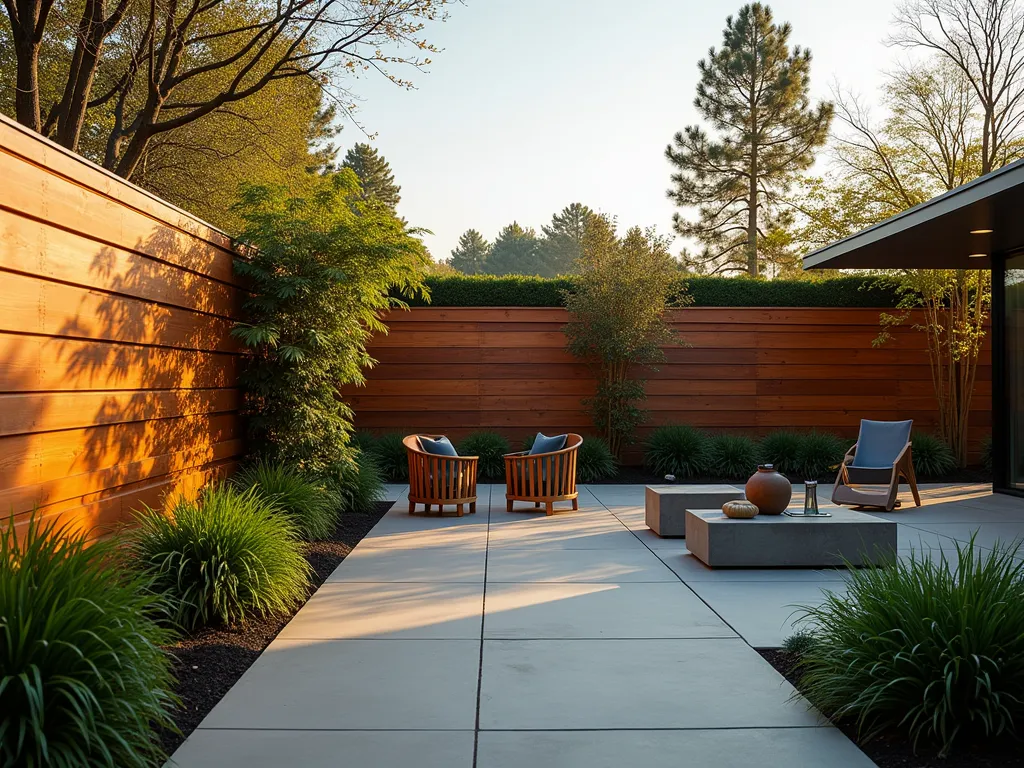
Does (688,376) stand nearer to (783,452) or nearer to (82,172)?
(783,452)

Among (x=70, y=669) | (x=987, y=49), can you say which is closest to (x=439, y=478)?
(x=70, y=669)

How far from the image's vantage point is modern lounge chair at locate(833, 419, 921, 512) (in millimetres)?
8359

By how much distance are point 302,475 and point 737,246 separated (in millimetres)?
19955

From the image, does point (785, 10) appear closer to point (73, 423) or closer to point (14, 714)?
point (73, 423)

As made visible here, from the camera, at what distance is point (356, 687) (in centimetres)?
347

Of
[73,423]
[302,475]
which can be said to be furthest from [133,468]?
[302,475]

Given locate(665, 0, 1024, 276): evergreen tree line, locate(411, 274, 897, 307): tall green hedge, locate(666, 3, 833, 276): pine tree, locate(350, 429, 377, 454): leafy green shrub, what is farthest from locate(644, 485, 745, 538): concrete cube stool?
locate(666, 3, 833, 276): pine tree

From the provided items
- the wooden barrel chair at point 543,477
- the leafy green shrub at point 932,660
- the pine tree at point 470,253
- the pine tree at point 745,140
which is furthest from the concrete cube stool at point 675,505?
the pine tree at point 470,253

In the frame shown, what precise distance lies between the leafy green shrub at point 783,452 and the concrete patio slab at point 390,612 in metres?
6.91

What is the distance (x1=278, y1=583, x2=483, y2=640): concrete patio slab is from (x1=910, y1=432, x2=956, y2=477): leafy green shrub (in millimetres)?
8165

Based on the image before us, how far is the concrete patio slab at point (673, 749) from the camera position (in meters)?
2.76

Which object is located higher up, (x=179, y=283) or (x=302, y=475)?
(x=179, y=283)

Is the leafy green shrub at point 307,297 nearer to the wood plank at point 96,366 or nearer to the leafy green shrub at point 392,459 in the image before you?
the wood plank at point 96,366

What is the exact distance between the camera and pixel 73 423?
461 centimetres
